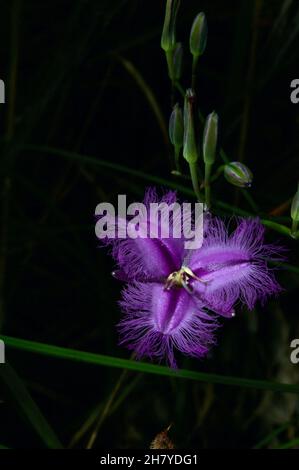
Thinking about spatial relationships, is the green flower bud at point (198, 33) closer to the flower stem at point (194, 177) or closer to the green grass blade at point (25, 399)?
the flower stem at point (194, 177)

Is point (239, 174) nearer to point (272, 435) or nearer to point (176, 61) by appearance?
point (176, 61)

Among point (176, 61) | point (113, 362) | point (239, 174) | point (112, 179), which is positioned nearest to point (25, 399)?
point (113, 362)

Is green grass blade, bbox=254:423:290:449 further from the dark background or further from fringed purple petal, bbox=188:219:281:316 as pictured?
fringed purple petal, bbox=188:219:281:316

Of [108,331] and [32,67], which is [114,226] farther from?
[32,67]

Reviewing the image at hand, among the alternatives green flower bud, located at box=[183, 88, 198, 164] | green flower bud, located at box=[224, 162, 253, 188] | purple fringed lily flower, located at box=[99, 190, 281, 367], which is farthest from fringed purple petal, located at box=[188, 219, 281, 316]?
green flower bud, located at box=[183, 88, 198, 164]
